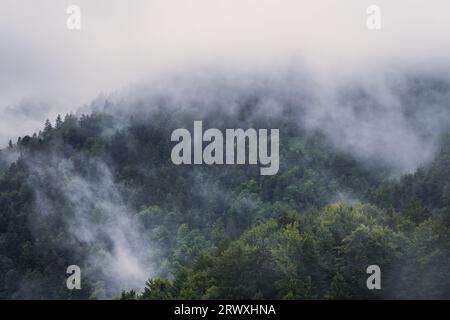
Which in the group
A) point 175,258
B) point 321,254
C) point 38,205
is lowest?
point 321,254

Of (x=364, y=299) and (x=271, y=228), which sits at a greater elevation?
(x=271, y=228)

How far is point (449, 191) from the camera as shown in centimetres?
14488

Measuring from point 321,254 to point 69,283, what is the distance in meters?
65.9

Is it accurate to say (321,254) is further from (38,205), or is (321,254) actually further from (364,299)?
(38,205)

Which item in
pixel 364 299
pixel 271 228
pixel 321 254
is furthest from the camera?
pixel 271 228

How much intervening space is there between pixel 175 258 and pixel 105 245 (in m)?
16.6

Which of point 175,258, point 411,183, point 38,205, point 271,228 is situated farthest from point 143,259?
point 271,228
